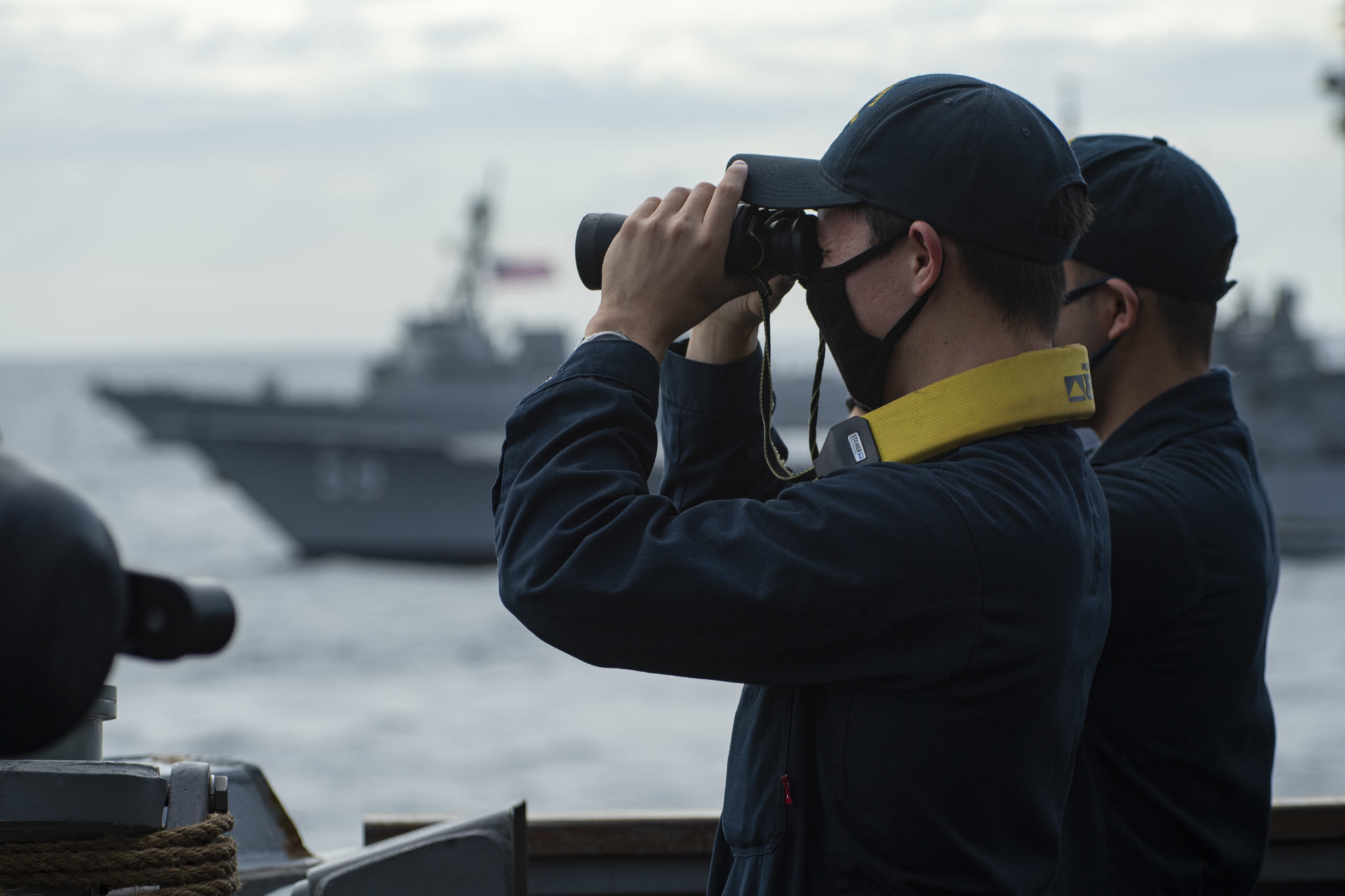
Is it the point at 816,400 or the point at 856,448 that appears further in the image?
the point at 816,400

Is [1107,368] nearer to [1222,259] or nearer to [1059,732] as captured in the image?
[1222,259]

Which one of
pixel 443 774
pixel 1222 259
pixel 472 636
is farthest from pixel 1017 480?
pixel 472 636

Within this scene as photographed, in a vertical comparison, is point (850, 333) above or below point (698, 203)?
below

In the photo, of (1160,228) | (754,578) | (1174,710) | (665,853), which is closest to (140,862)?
(754,578)

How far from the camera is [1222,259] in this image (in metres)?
2.04

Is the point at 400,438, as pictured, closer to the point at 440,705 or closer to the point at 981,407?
the point at 440,705

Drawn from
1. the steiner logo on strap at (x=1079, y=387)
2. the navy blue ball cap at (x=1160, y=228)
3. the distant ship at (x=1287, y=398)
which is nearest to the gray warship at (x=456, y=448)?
the distant ship at (x=1287, y=398)

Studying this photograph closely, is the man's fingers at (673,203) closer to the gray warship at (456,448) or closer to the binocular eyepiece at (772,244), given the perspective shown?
the binocular eyepiece at (772,244)

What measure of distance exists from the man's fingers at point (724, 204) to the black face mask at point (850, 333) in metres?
0.11

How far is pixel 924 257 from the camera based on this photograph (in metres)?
1.36

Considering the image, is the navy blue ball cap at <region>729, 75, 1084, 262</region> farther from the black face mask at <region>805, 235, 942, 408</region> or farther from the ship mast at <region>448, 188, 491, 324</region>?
the ship mast at <region>448, 188, 491, 324</region>

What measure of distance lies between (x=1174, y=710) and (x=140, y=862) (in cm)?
122

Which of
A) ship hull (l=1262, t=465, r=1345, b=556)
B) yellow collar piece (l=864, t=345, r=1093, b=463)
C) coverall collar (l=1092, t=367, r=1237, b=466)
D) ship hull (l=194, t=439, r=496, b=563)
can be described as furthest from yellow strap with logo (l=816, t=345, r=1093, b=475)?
ship hull (l=1262, t=465, r=1345, b=556)

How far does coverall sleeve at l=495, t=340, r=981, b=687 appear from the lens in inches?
48.6
